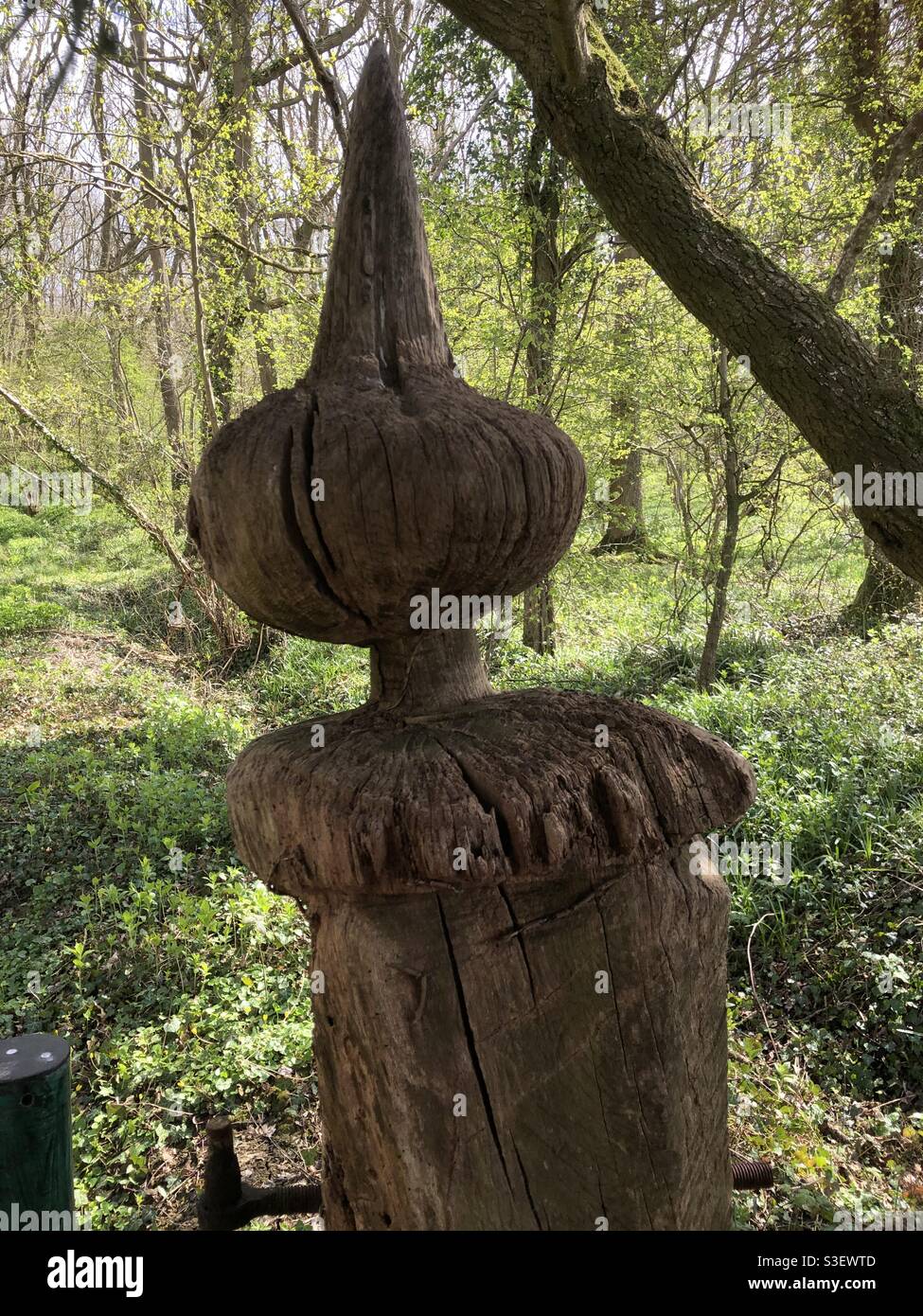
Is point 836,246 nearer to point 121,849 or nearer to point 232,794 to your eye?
point 121,849

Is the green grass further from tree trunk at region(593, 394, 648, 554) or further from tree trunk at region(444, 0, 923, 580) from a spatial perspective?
tree trunk at region(444, 0, 923, 580)

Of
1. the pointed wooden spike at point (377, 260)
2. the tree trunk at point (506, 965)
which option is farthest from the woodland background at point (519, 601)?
the tree trunk at point (506, 965)

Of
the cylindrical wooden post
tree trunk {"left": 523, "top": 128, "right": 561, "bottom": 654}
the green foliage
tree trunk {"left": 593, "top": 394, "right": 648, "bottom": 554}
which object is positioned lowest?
the green foliage

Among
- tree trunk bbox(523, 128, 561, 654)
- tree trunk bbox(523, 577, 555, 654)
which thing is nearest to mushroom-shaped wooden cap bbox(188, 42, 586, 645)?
tree trunk bbox(523, 128, 561, 654)

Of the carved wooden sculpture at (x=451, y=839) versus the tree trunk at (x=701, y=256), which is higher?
the tree trunk at (x=701, y=256)

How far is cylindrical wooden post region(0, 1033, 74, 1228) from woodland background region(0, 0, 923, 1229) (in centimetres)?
200

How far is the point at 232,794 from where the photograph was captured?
117cm

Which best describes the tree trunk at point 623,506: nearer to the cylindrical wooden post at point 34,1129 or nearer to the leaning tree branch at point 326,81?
the leaning tree branch at point 326,81

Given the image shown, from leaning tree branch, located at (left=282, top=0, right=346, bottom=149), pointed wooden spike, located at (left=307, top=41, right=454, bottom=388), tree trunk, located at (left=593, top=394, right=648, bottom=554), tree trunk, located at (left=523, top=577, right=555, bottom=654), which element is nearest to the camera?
pointed wooden spike, located at (left=307, top=41, right=454, bottom=388)

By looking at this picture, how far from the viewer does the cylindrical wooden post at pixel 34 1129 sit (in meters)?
1.20

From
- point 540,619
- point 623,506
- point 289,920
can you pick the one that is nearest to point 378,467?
point 289,920

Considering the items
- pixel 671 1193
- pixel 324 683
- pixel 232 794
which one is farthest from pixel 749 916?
pixel 324 683

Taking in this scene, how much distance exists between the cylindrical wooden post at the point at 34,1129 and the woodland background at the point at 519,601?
2.00 meters

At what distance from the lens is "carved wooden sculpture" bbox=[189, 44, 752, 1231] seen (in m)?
0.98
